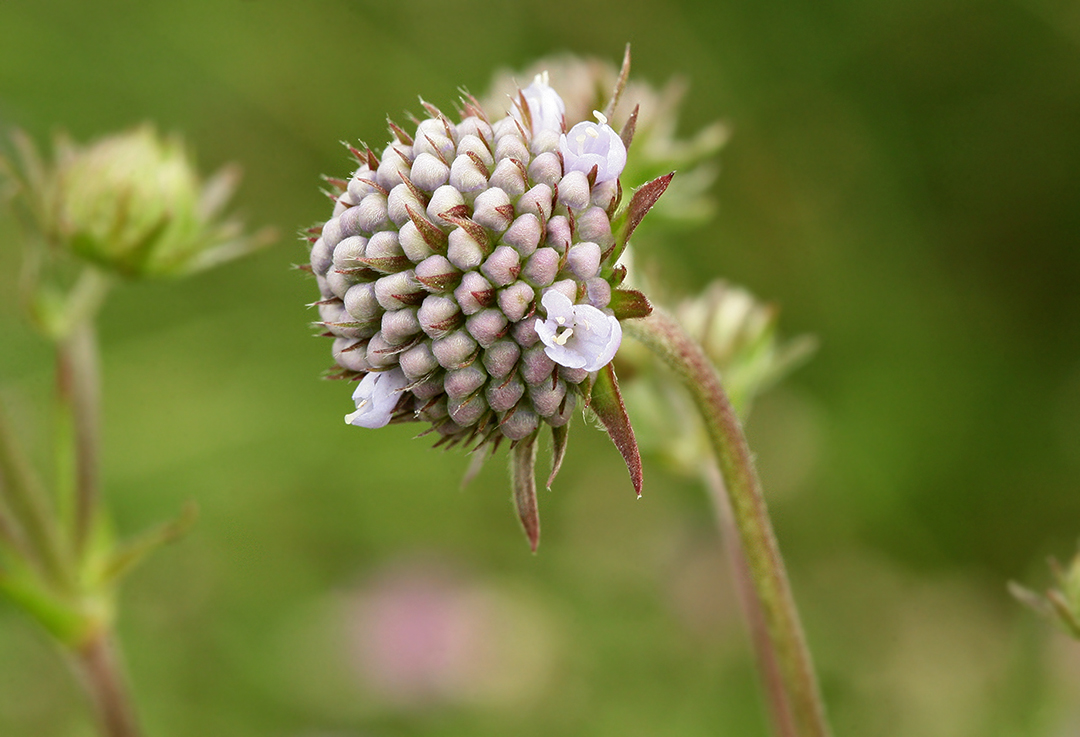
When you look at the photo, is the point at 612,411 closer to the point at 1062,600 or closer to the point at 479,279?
the point at 479,279

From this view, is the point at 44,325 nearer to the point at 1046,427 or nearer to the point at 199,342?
the point at 199,342

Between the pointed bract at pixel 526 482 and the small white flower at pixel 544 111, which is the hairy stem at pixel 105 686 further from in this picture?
the small white flower at pixel 544 111

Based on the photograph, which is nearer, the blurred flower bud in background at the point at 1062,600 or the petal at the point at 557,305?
the petal at the point at 557,305

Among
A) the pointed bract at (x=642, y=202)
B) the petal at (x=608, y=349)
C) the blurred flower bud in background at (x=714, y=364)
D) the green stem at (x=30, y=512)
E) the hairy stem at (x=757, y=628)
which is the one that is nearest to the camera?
the petal at (x=608, y=349)

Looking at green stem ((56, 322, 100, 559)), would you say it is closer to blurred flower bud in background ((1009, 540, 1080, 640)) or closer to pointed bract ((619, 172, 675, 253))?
pointed bract ((619, 172, 675, 253))

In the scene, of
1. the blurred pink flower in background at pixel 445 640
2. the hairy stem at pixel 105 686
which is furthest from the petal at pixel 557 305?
the blurred pink flower in background at pixel 445 640

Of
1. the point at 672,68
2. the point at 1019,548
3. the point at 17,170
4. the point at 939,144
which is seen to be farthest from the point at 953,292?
the point at 17,170
